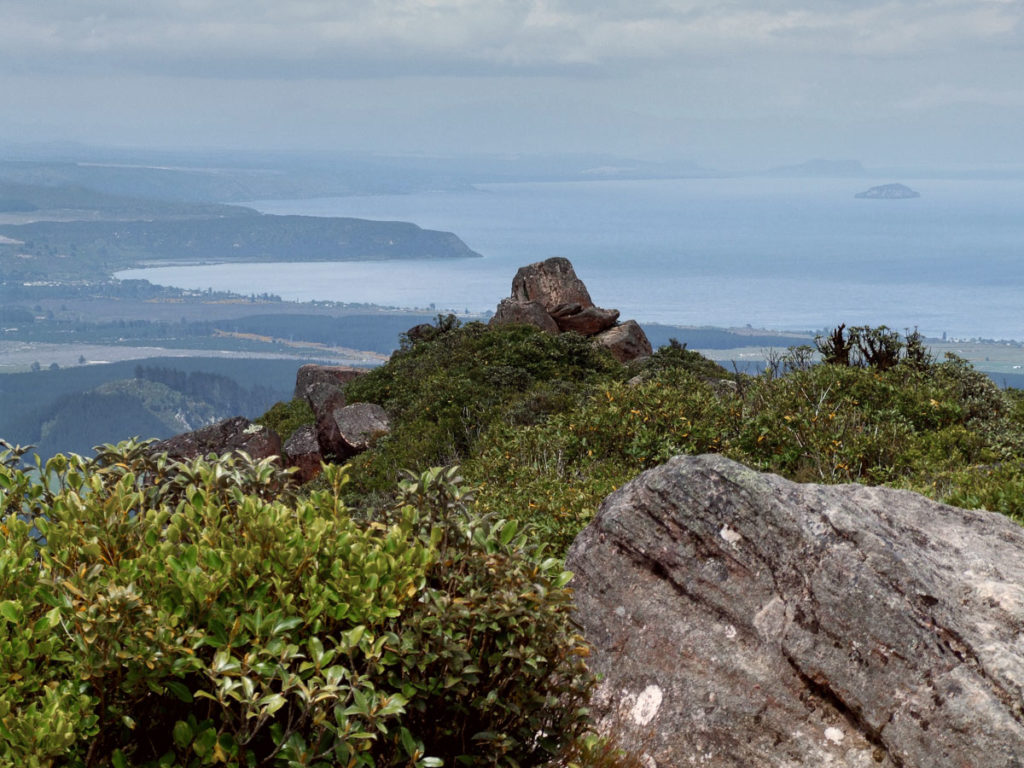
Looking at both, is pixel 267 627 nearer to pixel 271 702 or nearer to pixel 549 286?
pixel 271 702

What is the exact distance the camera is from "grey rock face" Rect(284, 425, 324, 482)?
76.0 ft

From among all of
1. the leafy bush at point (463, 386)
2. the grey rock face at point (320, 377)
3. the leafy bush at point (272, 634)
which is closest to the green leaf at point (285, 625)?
the leafy bush at point (272, 634)

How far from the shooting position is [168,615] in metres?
3.38

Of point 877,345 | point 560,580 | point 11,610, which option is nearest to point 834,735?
point 560,580

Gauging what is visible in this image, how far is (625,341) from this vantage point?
3142cm

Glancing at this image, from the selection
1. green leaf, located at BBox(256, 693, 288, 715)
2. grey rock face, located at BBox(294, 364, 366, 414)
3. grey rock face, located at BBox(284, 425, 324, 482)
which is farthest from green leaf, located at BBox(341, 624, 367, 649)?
grey rock face, located at BBox(294, 364, 366, 414)

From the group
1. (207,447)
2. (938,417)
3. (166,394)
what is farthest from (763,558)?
(166,394)

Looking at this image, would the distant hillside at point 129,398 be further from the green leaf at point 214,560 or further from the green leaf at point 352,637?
the green leaf at point 352,637

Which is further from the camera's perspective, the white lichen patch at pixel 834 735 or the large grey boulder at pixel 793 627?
the white lichen patch at pixel 834 735

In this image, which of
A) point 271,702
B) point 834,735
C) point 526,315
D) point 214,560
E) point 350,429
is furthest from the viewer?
point 526,315

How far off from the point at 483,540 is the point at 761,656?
6.77ft

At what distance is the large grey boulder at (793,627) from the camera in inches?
192

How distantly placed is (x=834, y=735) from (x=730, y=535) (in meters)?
1.20

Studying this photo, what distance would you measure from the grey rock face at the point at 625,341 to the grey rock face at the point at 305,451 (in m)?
10.0
